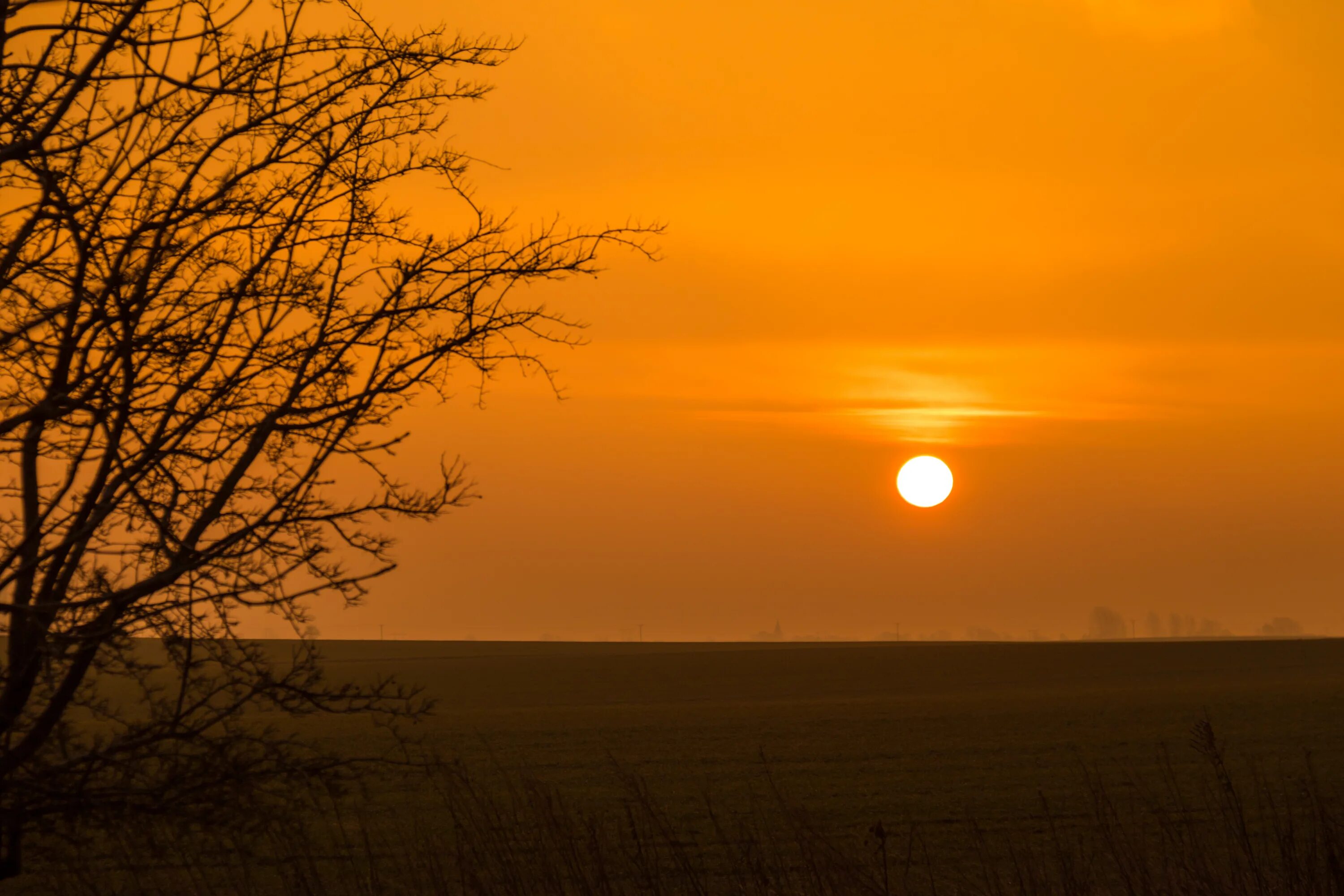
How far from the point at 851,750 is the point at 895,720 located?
7880 millimetres

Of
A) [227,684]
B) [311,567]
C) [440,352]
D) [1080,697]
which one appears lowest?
[227,684]

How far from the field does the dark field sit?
0.47 feet

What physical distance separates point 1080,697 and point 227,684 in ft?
139

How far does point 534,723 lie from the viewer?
122 ft

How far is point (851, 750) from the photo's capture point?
90.8 feet

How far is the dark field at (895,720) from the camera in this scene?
71.1 ft

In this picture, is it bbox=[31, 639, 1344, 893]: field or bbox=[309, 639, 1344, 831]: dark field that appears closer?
bbox=[31, 639, 1344, 893]: field

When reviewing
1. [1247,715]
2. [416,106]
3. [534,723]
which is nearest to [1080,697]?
[1247,715]

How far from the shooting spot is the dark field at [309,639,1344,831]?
21.7 metres

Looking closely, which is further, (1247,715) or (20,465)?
(1247,715)

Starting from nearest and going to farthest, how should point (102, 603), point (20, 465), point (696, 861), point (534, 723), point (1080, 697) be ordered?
point (102, 603) → point (20, 465) → point (696, 861) → point (534, 723) → point (1080, 697)

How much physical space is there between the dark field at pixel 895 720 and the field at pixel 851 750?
0.47ft

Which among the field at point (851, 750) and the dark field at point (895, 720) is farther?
the dark field at point (895, 720)

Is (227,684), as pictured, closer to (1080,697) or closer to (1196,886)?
(1196,886)
